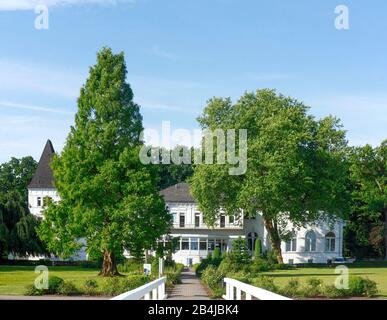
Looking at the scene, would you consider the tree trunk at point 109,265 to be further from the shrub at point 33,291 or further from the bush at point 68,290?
the shrub at point 33,291

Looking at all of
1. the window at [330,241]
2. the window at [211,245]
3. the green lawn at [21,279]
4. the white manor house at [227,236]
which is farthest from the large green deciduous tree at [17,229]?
the window at [330,241]

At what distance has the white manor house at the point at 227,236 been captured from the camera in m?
68.9

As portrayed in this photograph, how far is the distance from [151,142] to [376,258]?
149 feet

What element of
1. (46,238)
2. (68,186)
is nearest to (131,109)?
(68,186)

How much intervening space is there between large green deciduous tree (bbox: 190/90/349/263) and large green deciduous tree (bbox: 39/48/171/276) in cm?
1147

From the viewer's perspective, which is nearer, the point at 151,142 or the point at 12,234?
the point at 151,142

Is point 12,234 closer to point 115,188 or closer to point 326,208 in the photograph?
point 115,188

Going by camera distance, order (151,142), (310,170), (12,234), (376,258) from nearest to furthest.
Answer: (151,142) < (310,170) < (12,234) < (376,258)

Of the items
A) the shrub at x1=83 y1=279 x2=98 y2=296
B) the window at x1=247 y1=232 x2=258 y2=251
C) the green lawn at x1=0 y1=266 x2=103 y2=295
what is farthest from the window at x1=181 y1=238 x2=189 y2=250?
the shrub at x1=83 y1=279 x2=98 y2=296

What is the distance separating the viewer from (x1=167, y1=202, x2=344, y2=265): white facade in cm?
6888

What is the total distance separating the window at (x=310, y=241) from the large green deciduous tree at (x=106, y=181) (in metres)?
30.7

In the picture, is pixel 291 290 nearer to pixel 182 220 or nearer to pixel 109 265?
pixel 109 265

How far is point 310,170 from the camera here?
53156 millimetres

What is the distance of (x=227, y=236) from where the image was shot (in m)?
73.1
